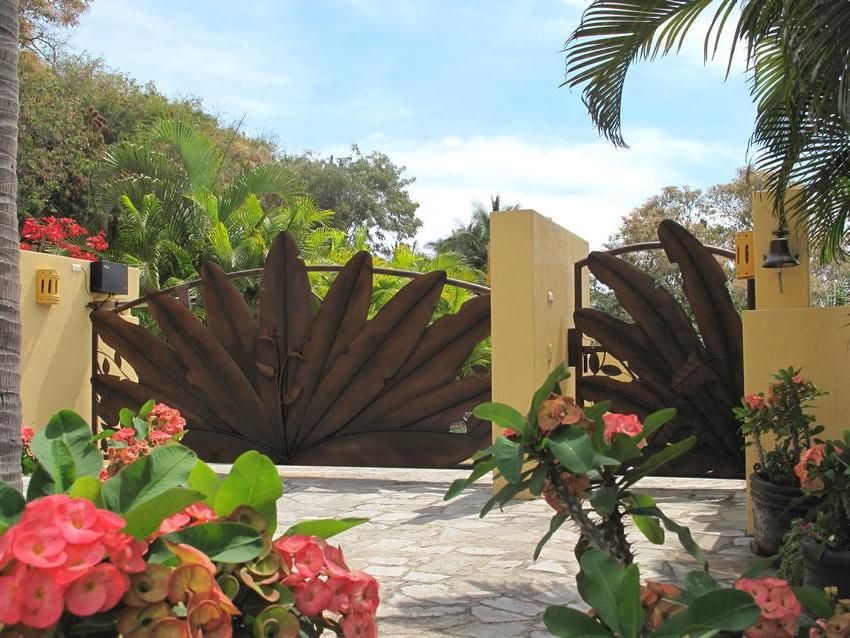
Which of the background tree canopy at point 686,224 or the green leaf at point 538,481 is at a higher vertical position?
the background tree canopy at point 686,224

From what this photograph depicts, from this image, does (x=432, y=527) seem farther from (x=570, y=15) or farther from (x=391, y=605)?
(x=570, y=15)

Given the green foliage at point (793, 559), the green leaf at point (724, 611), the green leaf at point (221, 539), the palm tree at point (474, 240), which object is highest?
the palm tree at point (474, 240)

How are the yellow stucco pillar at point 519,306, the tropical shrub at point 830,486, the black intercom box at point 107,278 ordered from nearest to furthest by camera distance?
the tropical shrub at point 830,486 → the yellow stucco pillar at point 519,306 → the black intercom box at point 107,278

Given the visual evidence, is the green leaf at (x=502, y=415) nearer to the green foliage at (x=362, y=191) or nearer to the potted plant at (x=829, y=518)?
the potted plant at (x=829, y=518)

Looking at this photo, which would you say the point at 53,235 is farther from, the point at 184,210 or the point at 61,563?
the point at 61,563

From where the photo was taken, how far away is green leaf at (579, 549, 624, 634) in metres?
1.22

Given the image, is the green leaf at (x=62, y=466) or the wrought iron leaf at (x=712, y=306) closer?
the green leaf at (x=62, y=466)

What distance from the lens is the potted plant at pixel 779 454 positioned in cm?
392

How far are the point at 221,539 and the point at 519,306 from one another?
198 inches

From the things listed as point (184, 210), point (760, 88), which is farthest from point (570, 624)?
point (184, 210)

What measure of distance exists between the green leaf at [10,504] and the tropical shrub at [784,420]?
3.66 metres

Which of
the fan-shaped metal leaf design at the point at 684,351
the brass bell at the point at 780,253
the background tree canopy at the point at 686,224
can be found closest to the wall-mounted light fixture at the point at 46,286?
the fan-shaped metal leaf design at the point at 684,351

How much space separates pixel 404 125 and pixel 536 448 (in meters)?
26.1

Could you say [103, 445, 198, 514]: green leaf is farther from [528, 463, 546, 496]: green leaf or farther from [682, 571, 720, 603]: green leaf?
[682, 571, 720, 603]: green leaf
